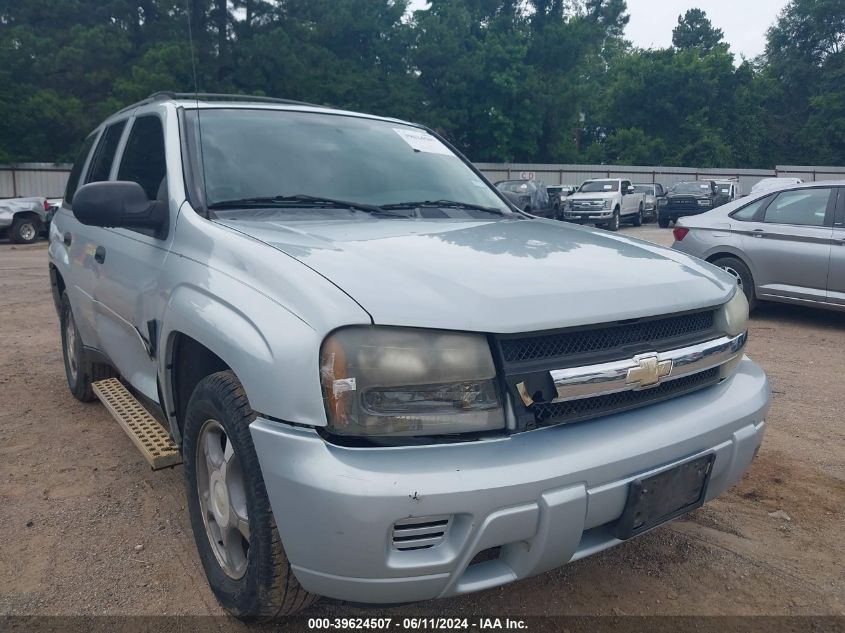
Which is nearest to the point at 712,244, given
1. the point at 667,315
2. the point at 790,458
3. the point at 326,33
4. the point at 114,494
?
the point at 790,458

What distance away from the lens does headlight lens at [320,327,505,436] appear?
5.81 ft

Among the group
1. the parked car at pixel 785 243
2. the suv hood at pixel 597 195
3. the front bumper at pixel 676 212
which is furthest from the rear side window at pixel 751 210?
the front bumper at pixel 676 212

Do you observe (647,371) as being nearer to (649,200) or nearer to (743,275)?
(743,275)

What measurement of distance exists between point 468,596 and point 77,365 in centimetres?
309

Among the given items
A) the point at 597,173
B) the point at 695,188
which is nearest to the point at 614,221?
the point at 695,188

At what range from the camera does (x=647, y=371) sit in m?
2.06

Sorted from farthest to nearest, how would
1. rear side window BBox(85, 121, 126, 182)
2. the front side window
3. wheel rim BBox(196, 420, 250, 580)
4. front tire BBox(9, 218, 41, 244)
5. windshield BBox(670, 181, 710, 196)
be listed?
windshield BBox(670, 181, 710, 196), front tire BBox(9, 218, 41, 244), the front side window, rear side window BBox(85, 121, 126, 182), wheel rim BBox(196, 420, 250, 580)

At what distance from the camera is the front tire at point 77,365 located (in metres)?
4.21

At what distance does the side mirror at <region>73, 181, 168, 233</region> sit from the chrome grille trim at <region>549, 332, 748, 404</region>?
167 cm

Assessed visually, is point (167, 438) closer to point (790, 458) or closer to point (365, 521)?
point (365, 521)

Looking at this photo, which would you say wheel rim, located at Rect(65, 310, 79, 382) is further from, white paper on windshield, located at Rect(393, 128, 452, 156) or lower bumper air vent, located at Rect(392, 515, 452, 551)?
lower bumper air vent, located at Rect(392, 515, 452, 551)

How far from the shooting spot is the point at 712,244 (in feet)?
25.6

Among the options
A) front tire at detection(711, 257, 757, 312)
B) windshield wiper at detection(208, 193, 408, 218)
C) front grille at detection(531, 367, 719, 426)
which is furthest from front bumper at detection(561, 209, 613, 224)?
front grille at detection(531, 367, 719, 426)

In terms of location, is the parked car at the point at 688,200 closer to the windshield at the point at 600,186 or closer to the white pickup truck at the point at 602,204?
the white pickup truck at the point at 602,204
